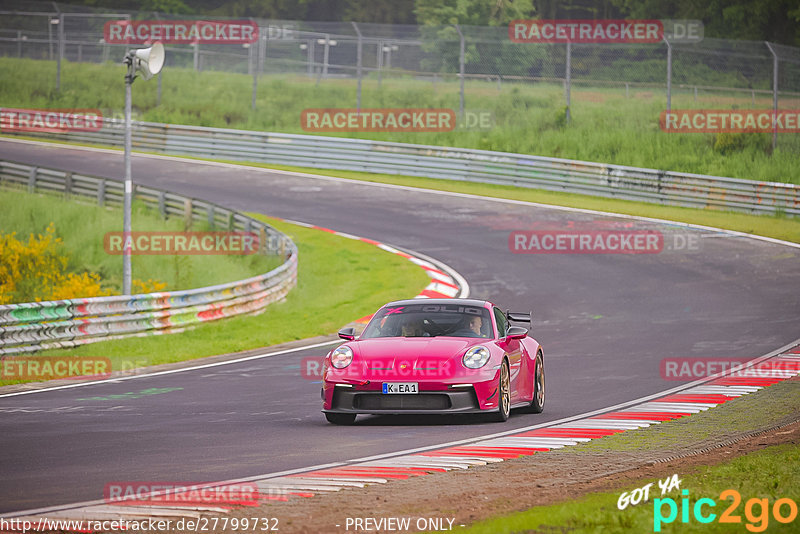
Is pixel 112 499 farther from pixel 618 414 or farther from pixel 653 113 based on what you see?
pixel 653 113

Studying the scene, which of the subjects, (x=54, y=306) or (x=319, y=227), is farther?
(x=319, y=227)

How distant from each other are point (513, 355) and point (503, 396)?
0.70 meters

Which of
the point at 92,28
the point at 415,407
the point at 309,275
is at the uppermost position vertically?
the point at 92,28

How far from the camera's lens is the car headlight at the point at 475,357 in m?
11.0

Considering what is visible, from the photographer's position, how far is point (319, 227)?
3173cm

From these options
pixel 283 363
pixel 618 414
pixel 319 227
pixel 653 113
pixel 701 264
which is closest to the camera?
pixel 618 414

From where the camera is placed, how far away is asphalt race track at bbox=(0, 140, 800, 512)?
9.31m

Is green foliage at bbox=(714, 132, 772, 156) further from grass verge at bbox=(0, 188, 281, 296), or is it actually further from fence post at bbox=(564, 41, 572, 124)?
grass verge at bbox=(0, 188, 281, 296)

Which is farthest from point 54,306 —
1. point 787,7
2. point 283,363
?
point 787,7

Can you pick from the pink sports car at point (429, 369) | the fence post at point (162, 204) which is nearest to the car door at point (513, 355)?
the pink sports car at point (429, 369)

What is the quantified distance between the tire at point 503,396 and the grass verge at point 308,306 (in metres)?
7.16

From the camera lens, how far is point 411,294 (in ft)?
A: 75.4

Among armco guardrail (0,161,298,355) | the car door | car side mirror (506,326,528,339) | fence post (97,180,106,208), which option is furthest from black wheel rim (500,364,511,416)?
fence post (97,180,106,208)

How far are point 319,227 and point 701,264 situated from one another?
36.1 feet
